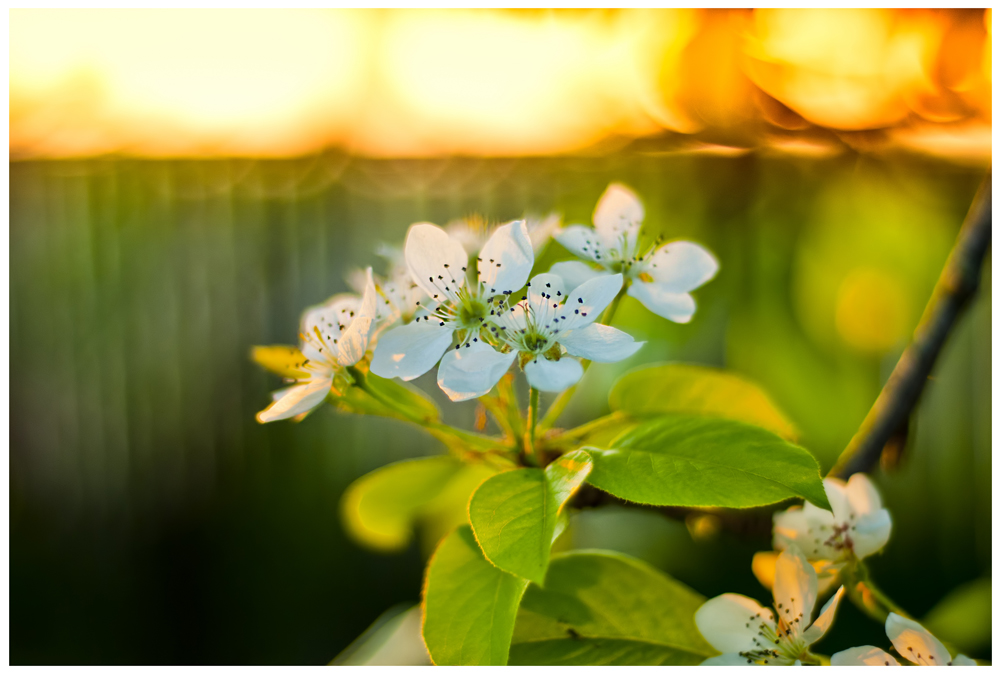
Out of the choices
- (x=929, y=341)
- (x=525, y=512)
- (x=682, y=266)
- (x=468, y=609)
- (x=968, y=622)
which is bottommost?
(x=968, y=622)

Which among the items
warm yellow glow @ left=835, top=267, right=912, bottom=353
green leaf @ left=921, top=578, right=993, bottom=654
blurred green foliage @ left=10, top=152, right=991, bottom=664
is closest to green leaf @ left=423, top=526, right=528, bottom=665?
green leaf @ left=921, top=578, right=993, bottom=654

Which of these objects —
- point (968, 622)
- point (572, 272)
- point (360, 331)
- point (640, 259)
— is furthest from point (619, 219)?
point (968, 622)

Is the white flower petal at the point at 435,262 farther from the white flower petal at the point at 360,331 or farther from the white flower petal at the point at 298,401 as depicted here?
the white flower petal at the point at 298,401

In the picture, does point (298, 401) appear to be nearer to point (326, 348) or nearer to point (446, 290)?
point (326, 348)

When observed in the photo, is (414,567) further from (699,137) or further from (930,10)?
(930,10)

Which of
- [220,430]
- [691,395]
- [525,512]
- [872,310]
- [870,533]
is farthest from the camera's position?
[220,430]

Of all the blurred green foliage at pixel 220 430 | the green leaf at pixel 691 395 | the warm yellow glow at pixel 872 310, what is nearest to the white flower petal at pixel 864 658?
the green leaf at pixel 691 395

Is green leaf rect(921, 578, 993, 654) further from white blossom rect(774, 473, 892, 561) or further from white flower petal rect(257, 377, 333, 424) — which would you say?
white flower petal rect(257, 377, 333, 424)

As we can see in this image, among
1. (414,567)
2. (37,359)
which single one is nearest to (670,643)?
(414,567)
